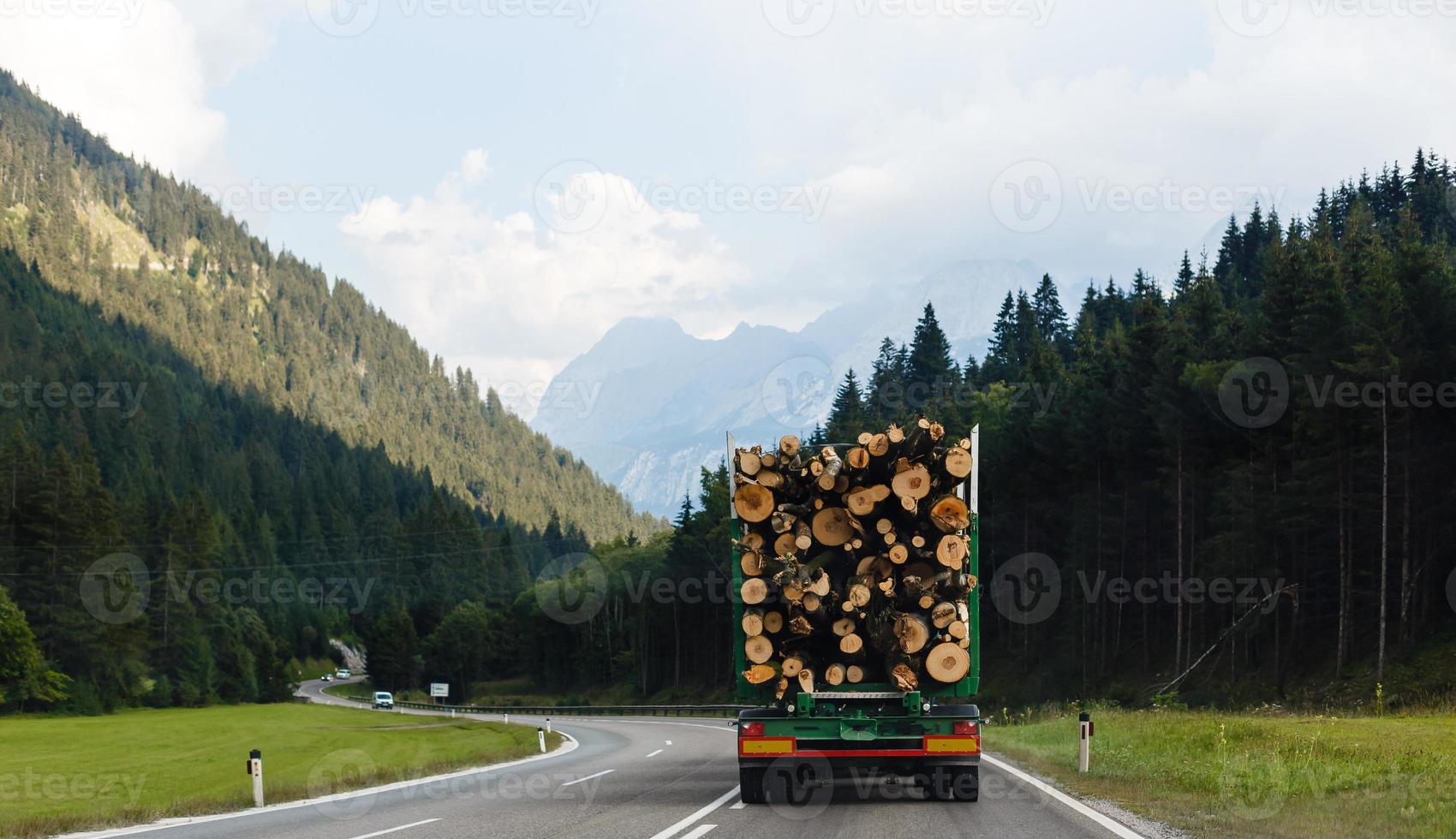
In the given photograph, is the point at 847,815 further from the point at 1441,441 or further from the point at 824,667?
the point at 1441,441

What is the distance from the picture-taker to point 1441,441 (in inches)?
1382

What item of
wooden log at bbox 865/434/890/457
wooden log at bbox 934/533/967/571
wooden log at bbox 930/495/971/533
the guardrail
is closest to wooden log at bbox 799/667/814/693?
wooden log at bbox 934/533/967/571

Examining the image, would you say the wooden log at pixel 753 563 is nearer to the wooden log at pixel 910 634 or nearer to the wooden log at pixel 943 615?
the wooden log at pixel 910 634

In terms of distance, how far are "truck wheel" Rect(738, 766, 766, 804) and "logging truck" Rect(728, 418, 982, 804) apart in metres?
0.01

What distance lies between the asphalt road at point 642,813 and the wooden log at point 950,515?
10.6ft

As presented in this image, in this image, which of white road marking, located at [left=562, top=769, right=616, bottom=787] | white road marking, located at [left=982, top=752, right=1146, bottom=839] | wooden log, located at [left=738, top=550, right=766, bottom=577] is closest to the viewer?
white road marking, located at [left=982, top=752, right=1146, bottom=839]

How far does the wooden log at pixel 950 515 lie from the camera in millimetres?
14523

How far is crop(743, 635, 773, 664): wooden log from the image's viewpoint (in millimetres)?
14555

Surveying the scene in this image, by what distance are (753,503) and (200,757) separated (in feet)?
108

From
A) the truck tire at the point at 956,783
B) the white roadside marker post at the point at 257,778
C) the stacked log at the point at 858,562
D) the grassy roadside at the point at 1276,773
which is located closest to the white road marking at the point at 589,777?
the white roadside marker post at the point at 257,778

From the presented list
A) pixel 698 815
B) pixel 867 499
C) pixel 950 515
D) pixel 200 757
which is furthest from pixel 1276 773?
pixel 200 757

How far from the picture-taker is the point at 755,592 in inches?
571

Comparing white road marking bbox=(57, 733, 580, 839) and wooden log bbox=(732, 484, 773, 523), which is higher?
wooden log bbox=(732, 484, 773, 523)

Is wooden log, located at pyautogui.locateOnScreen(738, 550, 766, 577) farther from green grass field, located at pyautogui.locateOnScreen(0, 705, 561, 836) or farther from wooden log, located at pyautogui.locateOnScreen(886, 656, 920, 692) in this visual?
green grass field, located at pyautogui.locateOnScreen(0, 705, 561, 836)
